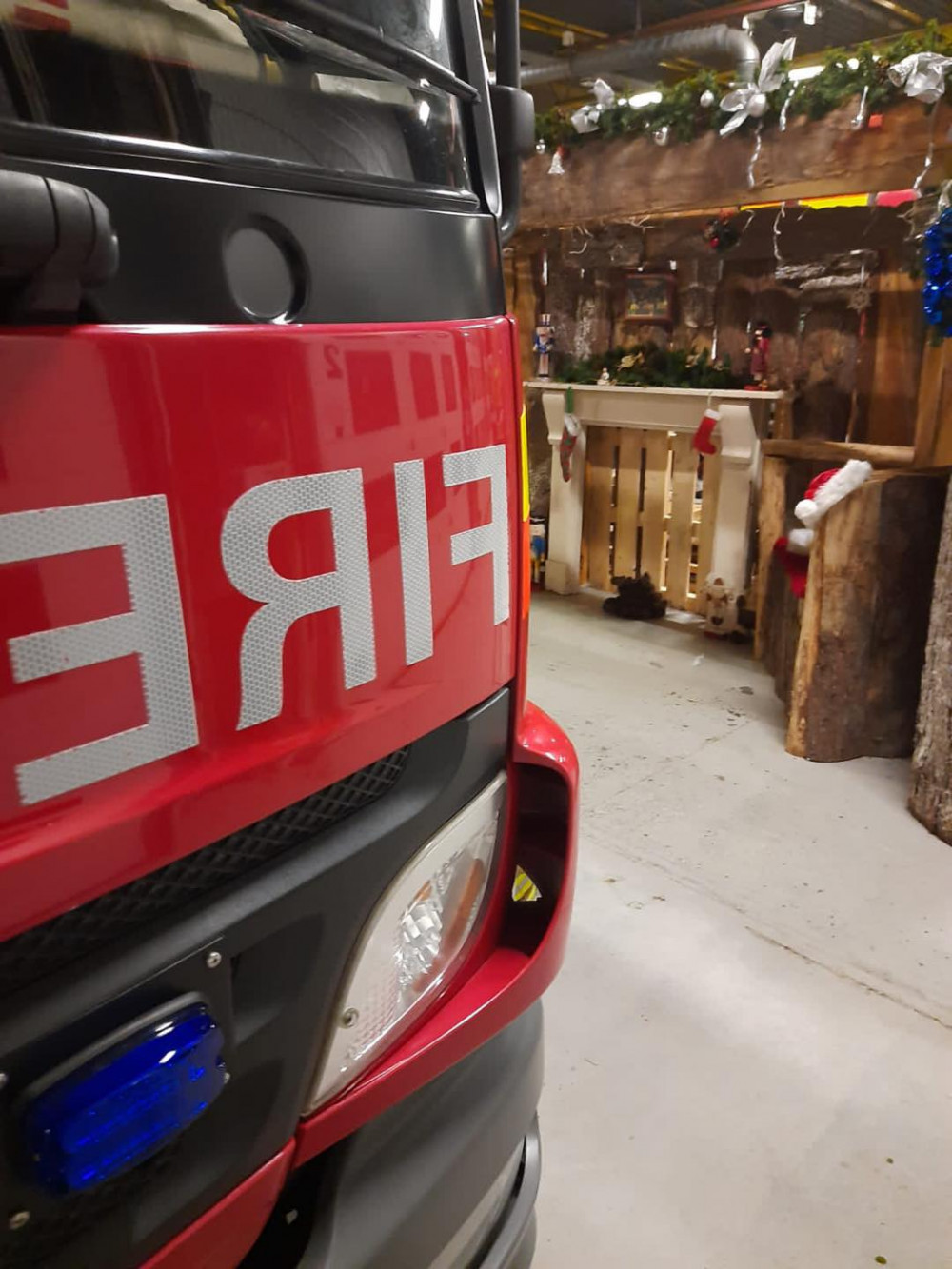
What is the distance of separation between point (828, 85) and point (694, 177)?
1.84 ft

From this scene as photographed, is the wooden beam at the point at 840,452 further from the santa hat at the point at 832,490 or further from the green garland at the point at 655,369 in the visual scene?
the green garland at the point at 655,369

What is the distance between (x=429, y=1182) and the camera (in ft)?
2.63

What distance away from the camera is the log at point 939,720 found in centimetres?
243

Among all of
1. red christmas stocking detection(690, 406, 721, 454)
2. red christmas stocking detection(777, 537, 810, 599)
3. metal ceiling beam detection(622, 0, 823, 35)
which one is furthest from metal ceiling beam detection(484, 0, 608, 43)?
red christmas stocking detection(777, 537, 810, 599)

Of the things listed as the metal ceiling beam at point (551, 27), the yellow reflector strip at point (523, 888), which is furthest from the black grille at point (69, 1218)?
the metal ceiling beam at point (551, 27)

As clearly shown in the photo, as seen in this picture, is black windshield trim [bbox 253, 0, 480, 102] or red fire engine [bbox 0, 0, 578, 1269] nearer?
red fire engine [bbox 0, 0, 578, 1269]

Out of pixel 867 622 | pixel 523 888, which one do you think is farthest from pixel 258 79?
pixel 867 622

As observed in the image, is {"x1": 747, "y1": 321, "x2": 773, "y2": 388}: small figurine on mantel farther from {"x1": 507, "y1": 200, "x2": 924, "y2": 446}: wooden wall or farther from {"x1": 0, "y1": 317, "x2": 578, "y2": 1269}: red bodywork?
{"x1": 0, "y1": 317, "x2": 578, "y2": 1269}: red bodywork

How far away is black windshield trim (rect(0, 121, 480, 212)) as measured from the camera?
20.1 inches

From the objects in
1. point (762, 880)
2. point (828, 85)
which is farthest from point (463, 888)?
point (828, 85)

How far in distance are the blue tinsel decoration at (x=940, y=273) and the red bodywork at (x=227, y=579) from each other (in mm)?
2069

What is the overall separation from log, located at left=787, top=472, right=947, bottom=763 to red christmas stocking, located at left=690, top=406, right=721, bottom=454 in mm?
1099

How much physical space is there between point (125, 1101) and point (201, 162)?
61 centimetres

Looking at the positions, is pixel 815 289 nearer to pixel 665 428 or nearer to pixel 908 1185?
pixel 665 428
